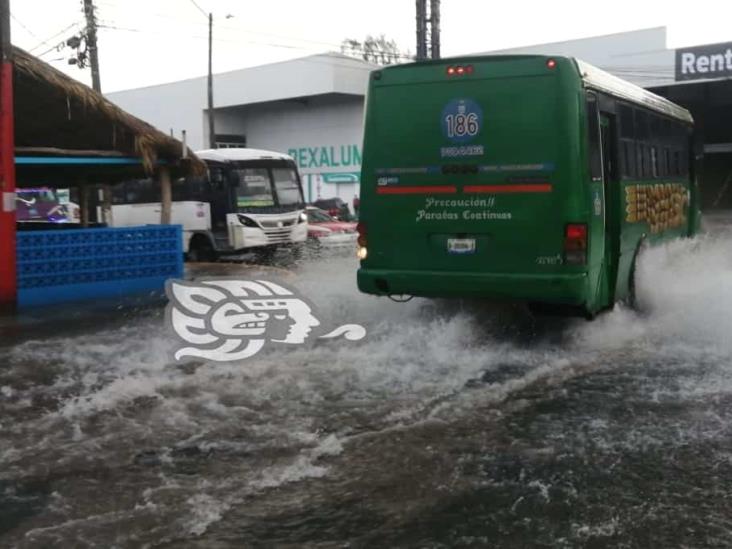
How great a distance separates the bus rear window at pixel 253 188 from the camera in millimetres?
19141

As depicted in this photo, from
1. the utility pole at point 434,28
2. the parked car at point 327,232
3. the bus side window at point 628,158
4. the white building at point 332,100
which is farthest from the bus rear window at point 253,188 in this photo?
the white building at point 332,100

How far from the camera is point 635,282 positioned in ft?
32.5

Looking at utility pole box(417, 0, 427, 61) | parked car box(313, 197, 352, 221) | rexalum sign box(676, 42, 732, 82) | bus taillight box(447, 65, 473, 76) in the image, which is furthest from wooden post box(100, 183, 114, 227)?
rexalum sign box(676, 42, 732, 82)

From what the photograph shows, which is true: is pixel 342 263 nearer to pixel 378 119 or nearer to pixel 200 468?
pixel 378 119

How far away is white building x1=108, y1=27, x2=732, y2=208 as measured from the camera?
119ft

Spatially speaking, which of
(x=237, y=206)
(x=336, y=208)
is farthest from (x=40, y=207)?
(x=336, y=208)

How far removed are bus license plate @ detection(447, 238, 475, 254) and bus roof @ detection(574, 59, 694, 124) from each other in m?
1.85

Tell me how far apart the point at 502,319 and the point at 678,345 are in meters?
2.10

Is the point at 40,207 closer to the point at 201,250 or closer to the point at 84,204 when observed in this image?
the point at 201,250

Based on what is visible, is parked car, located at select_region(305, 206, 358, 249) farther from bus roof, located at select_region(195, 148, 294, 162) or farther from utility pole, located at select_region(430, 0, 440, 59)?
utility pole, located at select_region(430, 0, 440, 59)

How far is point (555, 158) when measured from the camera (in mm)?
7656

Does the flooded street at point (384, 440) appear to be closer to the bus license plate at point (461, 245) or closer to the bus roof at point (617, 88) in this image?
the bus license plate at point (461, 245)

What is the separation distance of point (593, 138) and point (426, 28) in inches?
692

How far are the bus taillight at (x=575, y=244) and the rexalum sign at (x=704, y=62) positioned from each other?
102 ft
